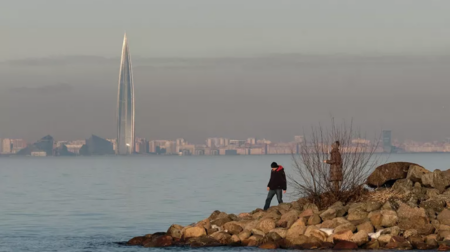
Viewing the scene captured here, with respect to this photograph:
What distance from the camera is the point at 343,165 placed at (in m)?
30.2

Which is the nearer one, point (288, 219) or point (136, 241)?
point (288, 219)

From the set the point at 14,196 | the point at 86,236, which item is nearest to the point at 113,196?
the point at 14,196

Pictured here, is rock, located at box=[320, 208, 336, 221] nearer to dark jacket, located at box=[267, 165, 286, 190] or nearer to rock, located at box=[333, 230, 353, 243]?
rock, located at box=[333, 230, 353, 243]

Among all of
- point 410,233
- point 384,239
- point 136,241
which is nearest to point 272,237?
point 384,239

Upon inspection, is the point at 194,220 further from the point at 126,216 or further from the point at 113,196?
the point at 113,196

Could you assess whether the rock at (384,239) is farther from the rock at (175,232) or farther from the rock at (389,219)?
the rock at (175,232)

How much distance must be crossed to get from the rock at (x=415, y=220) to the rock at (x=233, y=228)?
4996 millimetres

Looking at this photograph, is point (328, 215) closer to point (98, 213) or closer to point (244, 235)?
point (244, 235)

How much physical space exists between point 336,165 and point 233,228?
4178 mm

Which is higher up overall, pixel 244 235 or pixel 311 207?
pixel 311 207

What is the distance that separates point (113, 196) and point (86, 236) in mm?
27365

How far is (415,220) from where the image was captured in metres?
26.6

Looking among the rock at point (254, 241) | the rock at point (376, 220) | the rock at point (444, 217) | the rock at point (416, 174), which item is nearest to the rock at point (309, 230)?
the rock at point (254, 241)

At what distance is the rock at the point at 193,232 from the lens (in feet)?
91.8
